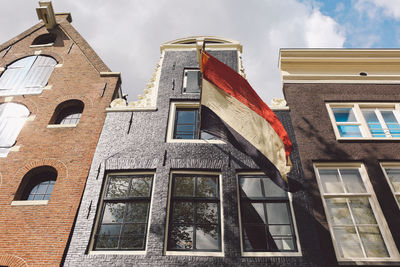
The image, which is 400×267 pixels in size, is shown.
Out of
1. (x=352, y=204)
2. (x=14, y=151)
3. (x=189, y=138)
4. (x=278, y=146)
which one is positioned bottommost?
(x=352, y=204)

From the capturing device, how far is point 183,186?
316 inches

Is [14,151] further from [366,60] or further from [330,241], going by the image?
[366,60]

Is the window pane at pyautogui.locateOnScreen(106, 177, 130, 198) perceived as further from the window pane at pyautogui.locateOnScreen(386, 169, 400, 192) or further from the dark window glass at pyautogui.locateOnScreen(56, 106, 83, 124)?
the window pane at pyautogui.locateOnScreen(386, 169, 400, 192)

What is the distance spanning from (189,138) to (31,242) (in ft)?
17.0

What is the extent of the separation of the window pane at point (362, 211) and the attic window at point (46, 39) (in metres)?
14.5

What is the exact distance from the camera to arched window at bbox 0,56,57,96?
10891mm

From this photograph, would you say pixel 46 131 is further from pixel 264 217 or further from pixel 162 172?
pixel 264 217

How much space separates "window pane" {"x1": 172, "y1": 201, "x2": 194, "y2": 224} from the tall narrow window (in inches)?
147

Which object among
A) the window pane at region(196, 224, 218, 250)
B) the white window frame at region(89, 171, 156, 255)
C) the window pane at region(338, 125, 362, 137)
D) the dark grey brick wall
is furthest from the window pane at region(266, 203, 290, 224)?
the window pane at region(338, 125, 362, 137)

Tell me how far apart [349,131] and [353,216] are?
329 cm

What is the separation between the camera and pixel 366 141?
8.96 meters

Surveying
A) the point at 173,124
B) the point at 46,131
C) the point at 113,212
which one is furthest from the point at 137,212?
the point at 46,131

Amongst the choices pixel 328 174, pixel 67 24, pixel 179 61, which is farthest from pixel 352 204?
pixel 67 24

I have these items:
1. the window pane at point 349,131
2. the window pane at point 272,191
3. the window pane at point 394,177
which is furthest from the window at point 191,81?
the window pane at point 394,177
